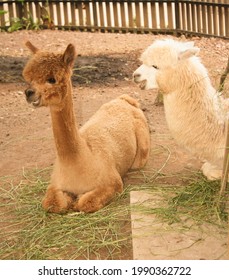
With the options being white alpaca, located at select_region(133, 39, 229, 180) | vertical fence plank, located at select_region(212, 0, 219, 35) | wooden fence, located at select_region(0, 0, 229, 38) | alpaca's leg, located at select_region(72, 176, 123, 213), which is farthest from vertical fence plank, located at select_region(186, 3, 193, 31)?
alpaca's leg, located at select_region(72, 176, 123, 213)

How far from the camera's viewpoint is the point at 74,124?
4414mm

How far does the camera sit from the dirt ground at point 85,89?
566 centimetres

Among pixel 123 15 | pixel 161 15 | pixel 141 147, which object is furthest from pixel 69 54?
pixel 123 15

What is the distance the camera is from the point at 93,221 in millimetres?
4371

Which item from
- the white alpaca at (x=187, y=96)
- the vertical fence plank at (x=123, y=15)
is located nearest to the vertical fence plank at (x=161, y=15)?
the vertical fence plank at (x=123, y=15)

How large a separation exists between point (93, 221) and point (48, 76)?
38.0 inches

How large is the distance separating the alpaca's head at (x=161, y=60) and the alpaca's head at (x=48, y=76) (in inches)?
21.9

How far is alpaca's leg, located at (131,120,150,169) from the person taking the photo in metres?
5.27

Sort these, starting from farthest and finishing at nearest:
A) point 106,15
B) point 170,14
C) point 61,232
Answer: point 106,15 → point 170,14 → point 61,232

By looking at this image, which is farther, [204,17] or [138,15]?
[138,15]

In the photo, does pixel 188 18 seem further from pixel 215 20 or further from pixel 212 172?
pixel 212 172

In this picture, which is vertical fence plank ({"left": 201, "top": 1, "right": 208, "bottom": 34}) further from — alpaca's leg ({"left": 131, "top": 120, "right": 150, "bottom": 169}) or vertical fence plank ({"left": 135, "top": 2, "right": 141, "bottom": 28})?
alpaca's leg ({"left": 131, "top": 120, "right": 150, "bottom": 169})

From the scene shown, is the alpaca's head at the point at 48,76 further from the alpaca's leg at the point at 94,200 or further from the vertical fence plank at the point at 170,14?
the vertical fence plank at the point at 170,14
